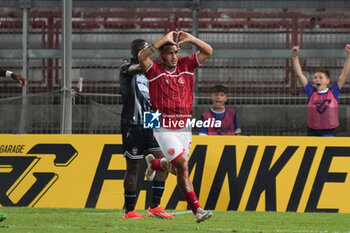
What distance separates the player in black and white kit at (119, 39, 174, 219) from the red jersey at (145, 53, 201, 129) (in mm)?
646

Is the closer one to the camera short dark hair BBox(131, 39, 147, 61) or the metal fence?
short dark hair BBox(131, 39, 147, 61)

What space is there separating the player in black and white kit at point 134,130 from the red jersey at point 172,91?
0.65 m

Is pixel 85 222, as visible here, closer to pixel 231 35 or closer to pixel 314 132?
pixel 314 132

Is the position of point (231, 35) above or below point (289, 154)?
above

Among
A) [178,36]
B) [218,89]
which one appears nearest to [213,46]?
[218,89]

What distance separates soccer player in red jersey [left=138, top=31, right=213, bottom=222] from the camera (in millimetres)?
7035

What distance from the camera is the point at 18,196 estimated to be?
30.2 feet

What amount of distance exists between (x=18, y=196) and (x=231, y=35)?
4.14 m

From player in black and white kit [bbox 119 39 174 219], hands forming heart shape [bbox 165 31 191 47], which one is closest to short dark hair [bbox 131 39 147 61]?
player in black and white kit [bbox 119 39 174 219]

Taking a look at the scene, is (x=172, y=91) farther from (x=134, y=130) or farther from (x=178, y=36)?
(x=134, y=130)

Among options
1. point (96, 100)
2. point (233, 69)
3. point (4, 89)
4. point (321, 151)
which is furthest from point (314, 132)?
point (4, 89)

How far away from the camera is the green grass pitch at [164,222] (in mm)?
6801

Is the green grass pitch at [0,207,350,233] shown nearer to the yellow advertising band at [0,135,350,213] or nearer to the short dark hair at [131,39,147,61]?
the yellow advertising band at [0,135,350,213]

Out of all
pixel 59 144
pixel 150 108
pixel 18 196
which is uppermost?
pixel 150 108
